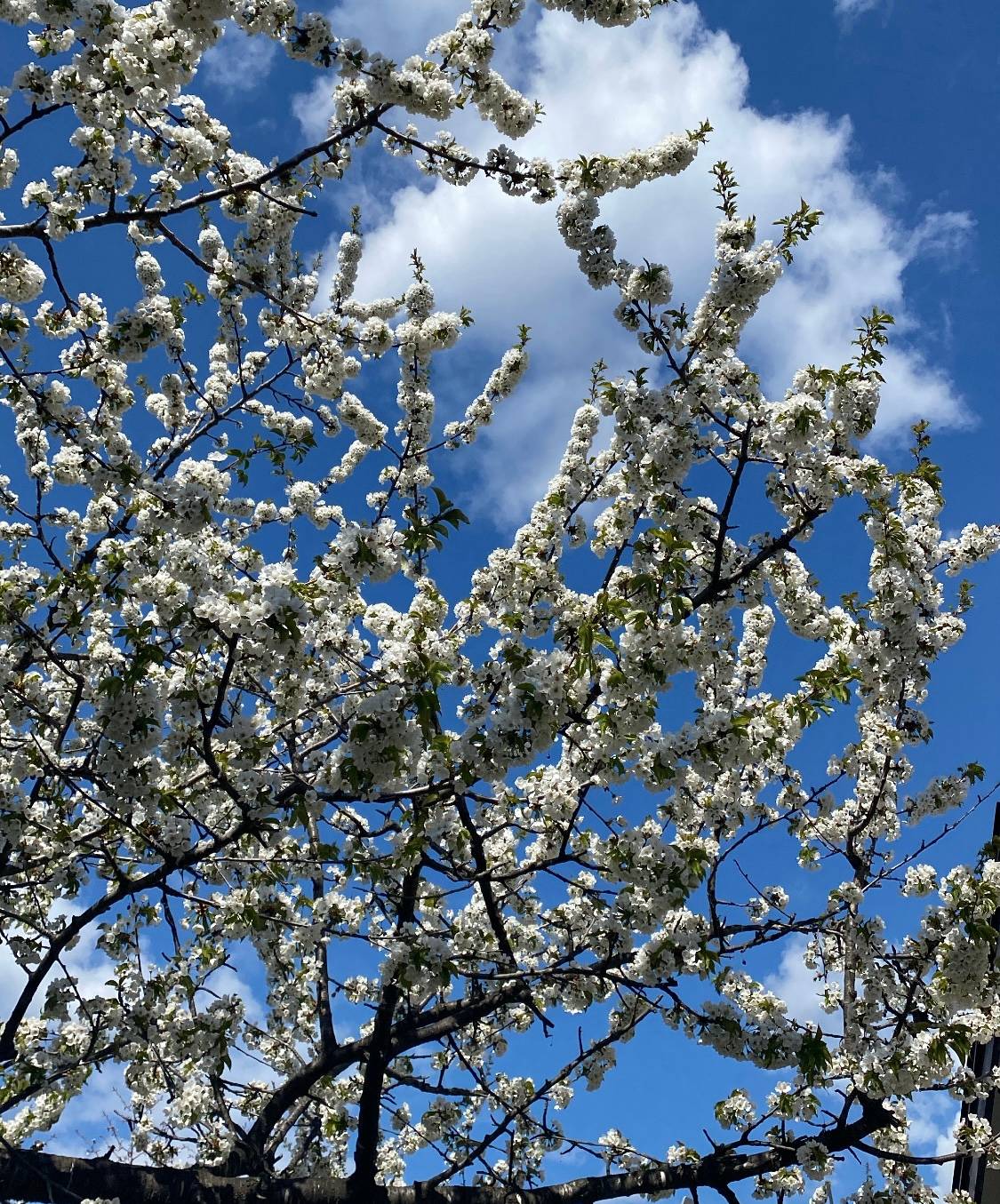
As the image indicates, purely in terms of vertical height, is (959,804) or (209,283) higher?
(209,283)

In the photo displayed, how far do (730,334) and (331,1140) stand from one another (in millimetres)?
9386

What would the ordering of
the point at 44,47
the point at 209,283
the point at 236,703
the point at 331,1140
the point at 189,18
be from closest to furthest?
the point at 189,18, the point at 44,47, the point at 236,703, the point at 209,283, the point at 331,1140

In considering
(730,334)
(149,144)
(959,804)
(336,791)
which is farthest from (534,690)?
(959,804)

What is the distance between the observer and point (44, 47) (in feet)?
17.9

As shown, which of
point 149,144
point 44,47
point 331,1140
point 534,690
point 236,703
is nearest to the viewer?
point 534,690

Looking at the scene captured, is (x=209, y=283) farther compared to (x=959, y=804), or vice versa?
(x=959, y=804)

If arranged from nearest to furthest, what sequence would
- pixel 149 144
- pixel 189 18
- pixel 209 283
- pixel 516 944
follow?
pixel 189 18 < pixel 149 144 < pixel 209 283 < pixel 516 944

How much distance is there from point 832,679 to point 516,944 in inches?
173

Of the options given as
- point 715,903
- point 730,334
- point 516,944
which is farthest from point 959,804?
point 730,334

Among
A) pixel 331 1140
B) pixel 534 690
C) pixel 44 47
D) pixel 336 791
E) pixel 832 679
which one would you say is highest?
pixel 44 47

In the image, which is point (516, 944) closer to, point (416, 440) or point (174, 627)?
point (416, 440)

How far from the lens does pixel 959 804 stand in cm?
830

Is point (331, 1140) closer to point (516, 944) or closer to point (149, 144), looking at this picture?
point (516, 944)

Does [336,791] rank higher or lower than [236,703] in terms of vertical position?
lower
